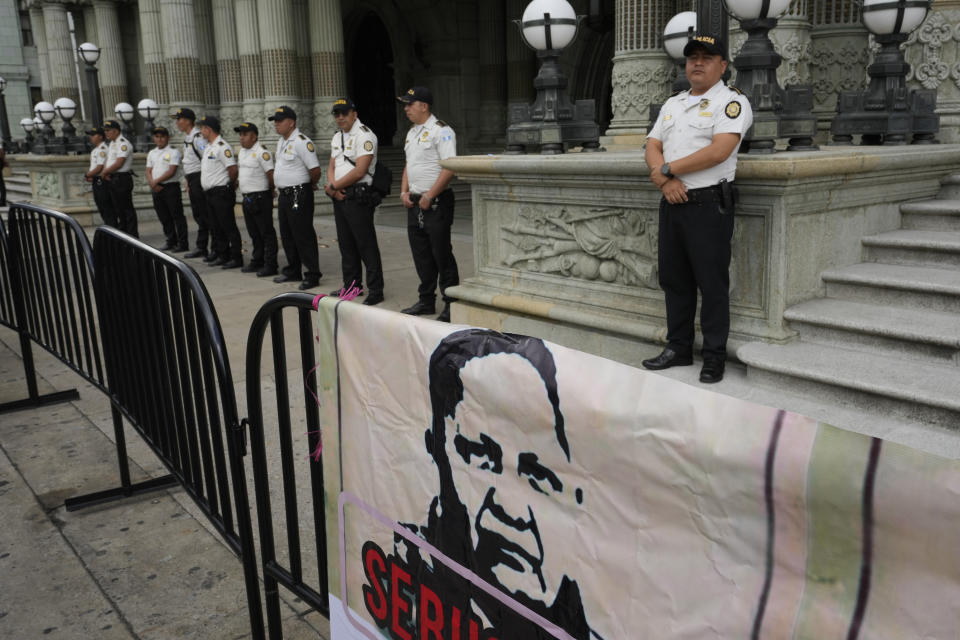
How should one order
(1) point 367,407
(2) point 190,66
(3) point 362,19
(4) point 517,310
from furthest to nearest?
(3) point 362,19 < (2) point 190,66 < (4) point 517,310 < (1) point 367,407

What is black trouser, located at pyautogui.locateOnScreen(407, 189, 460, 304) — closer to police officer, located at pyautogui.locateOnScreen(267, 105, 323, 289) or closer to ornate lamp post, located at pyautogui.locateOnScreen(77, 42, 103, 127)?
police officer, located at pyautogui.locateOnScreen(267, 105, 323, 289)

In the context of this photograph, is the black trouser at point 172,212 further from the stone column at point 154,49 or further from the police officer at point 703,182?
the stone column at point 154,49

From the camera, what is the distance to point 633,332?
18.0ft

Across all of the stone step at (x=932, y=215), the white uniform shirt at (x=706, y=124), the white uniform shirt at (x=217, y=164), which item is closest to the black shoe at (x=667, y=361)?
the white uniform shirt at (x=706, y=124)

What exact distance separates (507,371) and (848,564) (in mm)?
708

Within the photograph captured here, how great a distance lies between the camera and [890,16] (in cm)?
618

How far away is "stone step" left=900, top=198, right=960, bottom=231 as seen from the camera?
5.58m

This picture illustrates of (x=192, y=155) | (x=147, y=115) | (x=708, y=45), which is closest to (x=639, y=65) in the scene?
(x=708, y=45)

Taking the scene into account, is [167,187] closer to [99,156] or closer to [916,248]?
[99,156]

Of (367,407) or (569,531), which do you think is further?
(367,407)

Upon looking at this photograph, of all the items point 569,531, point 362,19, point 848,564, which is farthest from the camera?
point 362,19

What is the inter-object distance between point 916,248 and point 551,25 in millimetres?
3119

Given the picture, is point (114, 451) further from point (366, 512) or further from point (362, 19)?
point (362, 19)

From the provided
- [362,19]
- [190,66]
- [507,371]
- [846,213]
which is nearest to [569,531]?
[507,371]
